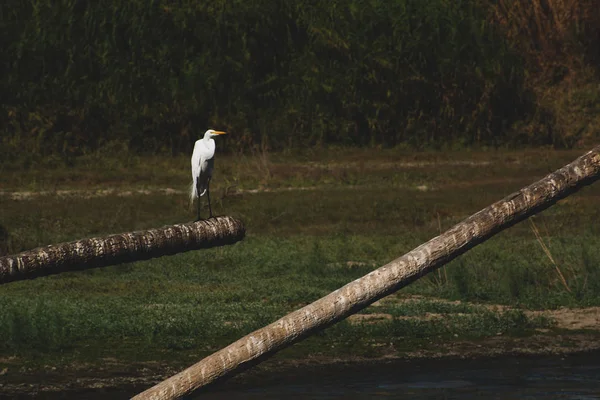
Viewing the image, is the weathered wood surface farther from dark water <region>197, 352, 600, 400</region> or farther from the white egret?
dark water <region>197, 352, 600, 400</region>

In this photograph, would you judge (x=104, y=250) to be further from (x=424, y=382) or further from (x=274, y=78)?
(x=274, y=78)

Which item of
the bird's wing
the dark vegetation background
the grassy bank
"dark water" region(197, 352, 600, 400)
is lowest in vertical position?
"dark water" region(197, 352, 600, 400)

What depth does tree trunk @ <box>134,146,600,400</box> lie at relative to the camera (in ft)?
15.3

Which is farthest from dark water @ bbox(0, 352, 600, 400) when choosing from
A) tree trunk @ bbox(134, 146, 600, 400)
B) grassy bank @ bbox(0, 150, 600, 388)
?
tree trunk @ bbox(134, 146, 600, 400)

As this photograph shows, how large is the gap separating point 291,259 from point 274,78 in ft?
34.6

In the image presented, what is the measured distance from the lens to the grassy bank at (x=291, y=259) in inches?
517

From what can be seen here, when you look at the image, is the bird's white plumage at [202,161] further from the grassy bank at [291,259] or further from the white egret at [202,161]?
the grassy bank at [291,259]

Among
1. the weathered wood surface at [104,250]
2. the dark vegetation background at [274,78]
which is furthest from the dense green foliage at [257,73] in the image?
the weathered wood surface at [104,250]

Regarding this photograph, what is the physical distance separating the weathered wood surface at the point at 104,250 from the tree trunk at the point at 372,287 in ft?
1.31

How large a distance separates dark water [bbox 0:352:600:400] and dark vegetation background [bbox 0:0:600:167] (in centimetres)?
1359

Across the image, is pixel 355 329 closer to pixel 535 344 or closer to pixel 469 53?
pixel 535 344

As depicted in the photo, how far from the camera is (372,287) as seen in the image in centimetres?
481

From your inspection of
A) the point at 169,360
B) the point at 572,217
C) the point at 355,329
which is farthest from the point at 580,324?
the point at 572,217

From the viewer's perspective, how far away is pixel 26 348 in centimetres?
1255
